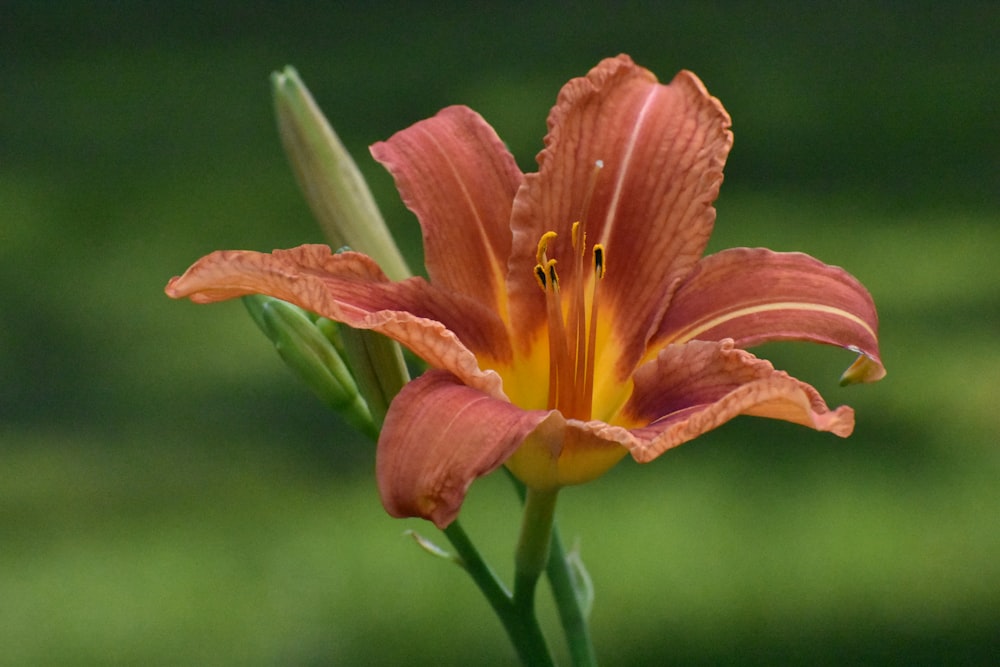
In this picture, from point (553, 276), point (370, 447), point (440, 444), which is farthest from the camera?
point (370, 447)

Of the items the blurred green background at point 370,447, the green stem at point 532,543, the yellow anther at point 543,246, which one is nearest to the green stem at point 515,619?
the green stem at point 532,543

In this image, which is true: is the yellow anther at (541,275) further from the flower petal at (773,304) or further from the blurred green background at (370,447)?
the blurred green background at (370,447)

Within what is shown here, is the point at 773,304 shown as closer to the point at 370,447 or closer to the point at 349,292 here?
the point at 349,292

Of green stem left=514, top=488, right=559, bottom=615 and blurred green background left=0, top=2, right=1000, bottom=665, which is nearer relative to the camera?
green stem left=514, top=488, right=559, bottom=615

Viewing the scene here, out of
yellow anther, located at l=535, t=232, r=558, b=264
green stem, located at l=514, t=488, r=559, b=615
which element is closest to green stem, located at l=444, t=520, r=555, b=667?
green stem, located at l=514, t=488, r=559, b=615

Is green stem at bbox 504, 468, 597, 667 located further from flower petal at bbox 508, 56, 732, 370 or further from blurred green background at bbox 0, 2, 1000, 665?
blurred green background at bbox 0, 2, 1000, 665

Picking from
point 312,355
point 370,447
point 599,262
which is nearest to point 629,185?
point 599,262
